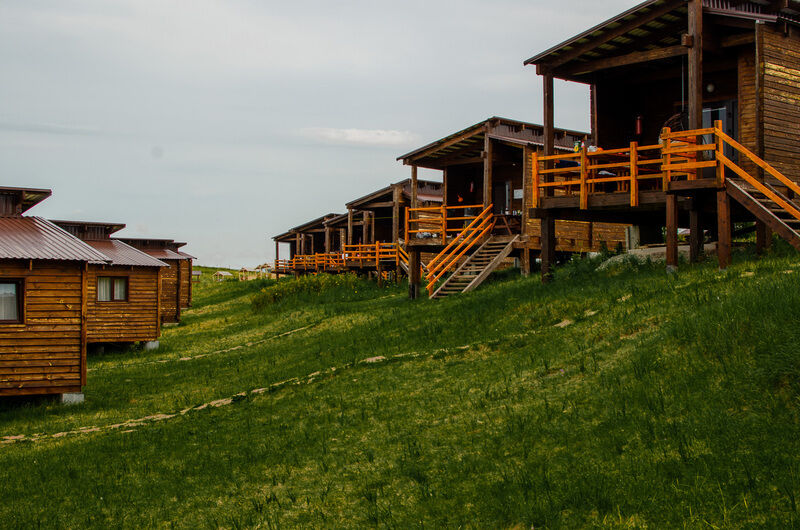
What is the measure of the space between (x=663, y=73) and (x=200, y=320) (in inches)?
1156

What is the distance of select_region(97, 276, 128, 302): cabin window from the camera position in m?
30.8

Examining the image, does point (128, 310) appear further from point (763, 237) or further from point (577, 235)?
point (763, 237)

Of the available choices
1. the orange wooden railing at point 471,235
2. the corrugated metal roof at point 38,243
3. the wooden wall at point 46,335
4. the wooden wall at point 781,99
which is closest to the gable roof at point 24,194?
the corrugated metal roof at point 38,243

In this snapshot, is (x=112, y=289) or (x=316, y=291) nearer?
(x=112, y=289)

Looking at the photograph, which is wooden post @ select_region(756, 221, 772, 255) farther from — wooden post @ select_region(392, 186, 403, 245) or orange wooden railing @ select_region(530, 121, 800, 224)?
wooden post @ select_region(392, 186, 403, 245)

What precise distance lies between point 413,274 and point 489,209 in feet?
12.7

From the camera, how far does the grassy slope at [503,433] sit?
7.66 m

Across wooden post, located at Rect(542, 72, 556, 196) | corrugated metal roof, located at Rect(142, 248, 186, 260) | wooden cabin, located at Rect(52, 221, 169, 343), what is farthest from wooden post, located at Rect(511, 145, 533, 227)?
corrugated metal roof, located at Rect(142, 248, 186, 260)

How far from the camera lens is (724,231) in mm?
16969

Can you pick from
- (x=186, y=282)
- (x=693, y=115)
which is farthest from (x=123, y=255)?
(x=693, y=115)

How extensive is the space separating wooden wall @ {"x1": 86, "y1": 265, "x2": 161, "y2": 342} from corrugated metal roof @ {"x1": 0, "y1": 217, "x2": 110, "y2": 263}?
9.60 metres

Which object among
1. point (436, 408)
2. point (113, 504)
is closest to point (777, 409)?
point (436, 408)

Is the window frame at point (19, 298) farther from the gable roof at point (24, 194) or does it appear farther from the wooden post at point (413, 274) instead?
the wooden post at point (413, 274)

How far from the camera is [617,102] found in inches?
944
